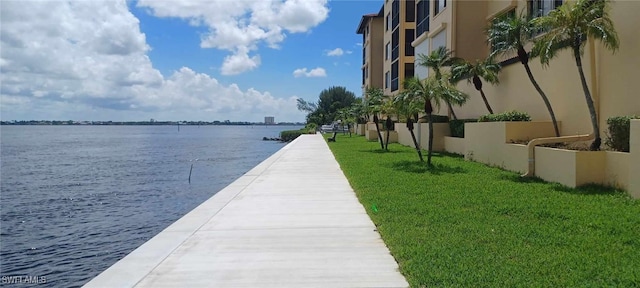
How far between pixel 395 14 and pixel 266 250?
3731 cm

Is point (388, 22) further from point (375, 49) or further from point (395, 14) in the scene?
point (375, 49)

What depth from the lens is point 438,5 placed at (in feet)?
88.6

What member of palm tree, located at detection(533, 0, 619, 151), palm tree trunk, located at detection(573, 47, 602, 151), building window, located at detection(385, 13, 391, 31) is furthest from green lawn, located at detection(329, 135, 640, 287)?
building window, located at detection(385, 13, 391, 31)

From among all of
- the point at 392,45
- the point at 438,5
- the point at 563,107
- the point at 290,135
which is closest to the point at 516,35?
the point at 563,107

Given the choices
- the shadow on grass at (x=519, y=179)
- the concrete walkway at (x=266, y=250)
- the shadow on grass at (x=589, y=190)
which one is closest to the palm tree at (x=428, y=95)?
the shadow on grass at (x=519, y=179)

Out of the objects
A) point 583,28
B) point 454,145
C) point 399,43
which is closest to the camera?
point 583,28

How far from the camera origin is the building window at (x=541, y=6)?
57.1 ft

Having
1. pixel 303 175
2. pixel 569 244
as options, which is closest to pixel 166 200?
pixel 303 175

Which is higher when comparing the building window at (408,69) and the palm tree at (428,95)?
the building window at (408,69)

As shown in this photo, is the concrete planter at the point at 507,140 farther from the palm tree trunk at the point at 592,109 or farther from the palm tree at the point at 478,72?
the palm tree at the point at 478,72

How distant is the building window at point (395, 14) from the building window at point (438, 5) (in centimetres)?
1194

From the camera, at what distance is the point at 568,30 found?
1114 centimetres

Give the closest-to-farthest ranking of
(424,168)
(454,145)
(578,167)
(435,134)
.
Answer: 1. (578,167)
2. (424,168)
3. (454,145)
4. (435,134)

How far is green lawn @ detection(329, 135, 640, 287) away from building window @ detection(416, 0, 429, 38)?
65.3 feet
